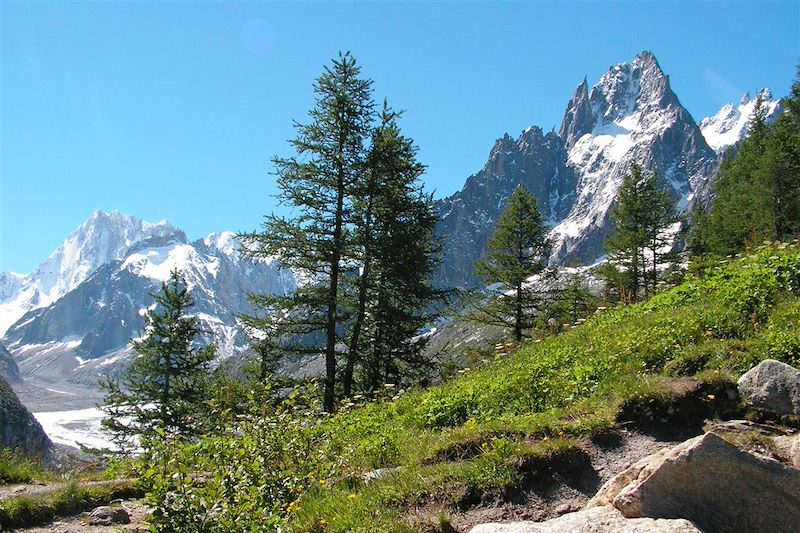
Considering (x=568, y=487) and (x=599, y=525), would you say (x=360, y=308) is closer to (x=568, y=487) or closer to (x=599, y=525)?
(x=568, y=487)

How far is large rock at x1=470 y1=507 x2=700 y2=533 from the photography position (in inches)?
147

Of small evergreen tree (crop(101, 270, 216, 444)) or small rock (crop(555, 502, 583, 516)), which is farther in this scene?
small evergreen tree (crop(101, 270, 216, 444))

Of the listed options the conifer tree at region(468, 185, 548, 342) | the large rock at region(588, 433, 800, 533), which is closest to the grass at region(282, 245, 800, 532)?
the large rock at region(588, 433, 800, 533)

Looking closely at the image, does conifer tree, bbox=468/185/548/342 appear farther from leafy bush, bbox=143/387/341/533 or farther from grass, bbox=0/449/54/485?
grass, bbox=0/449/54/485

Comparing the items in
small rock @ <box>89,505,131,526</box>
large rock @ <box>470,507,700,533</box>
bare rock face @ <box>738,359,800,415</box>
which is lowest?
small rock @ <box>89,505,131,526</box>

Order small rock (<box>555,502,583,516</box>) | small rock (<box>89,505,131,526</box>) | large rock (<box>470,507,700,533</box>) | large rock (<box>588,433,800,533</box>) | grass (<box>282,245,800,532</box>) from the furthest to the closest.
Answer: small rock (<box>89,505,131,526</box>) → grass (<box>282,245,800,532</box>) → small rock (<box>555,502,583,516</box>) → large rock (<box>588,433,800,533</box>) → large rock (<box>470,507,700,533</box>)

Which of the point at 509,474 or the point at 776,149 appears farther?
the point at 776,149

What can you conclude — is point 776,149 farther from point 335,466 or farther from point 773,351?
point 335,466

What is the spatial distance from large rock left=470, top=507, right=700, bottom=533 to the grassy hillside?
1.07 metres

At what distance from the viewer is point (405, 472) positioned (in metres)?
6.15

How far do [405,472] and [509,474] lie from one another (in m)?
1.21

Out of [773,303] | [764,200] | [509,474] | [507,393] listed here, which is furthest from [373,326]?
[764,200]

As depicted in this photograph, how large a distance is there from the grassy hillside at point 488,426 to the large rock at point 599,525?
1.07m

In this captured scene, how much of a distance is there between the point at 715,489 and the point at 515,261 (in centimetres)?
2212
